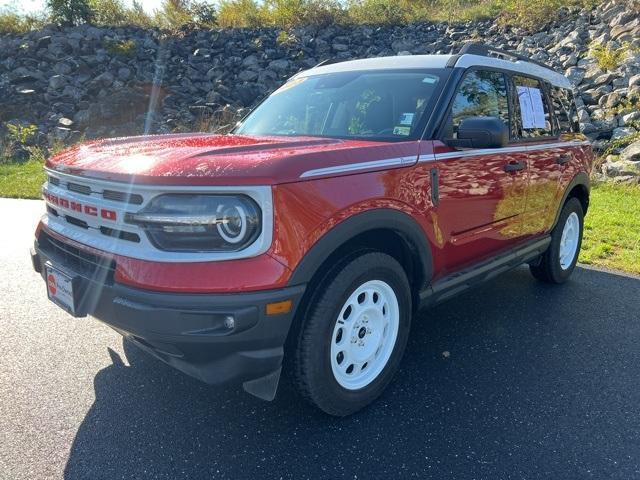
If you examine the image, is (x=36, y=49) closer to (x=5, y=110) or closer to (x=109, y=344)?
(x=5, y=110)

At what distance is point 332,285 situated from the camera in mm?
2465

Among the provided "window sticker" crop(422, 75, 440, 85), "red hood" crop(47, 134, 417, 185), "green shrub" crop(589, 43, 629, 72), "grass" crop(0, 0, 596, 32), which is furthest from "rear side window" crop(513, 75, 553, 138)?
"grass" crop(0, 0, 596, 32)

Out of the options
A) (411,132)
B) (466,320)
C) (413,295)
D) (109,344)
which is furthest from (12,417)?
(466,320)

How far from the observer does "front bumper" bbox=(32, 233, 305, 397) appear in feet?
7.00

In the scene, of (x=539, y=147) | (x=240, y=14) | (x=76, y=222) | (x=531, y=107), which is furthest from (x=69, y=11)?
(x=539, y=147)

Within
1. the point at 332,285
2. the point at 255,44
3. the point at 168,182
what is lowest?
the point at 332,285

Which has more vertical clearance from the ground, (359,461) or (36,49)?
(36,49)

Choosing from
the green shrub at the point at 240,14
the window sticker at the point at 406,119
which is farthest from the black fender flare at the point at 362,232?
the green shrub at the point at 240,14

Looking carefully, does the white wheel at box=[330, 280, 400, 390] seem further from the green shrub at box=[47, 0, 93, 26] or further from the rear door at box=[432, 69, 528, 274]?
the green shrub at box=[47, 0, 93, 26]

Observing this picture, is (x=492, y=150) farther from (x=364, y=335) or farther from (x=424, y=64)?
(x=364, y=335)

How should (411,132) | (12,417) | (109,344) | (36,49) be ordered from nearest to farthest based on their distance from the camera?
(12,417)
(411,132)
(109,344)
(36,49)

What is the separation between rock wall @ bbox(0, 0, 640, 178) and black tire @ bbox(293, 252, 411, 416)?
408 inches

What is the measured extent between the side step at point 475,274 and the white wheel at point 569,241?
2.41ft

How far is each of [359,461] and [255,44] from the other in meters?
16.5
